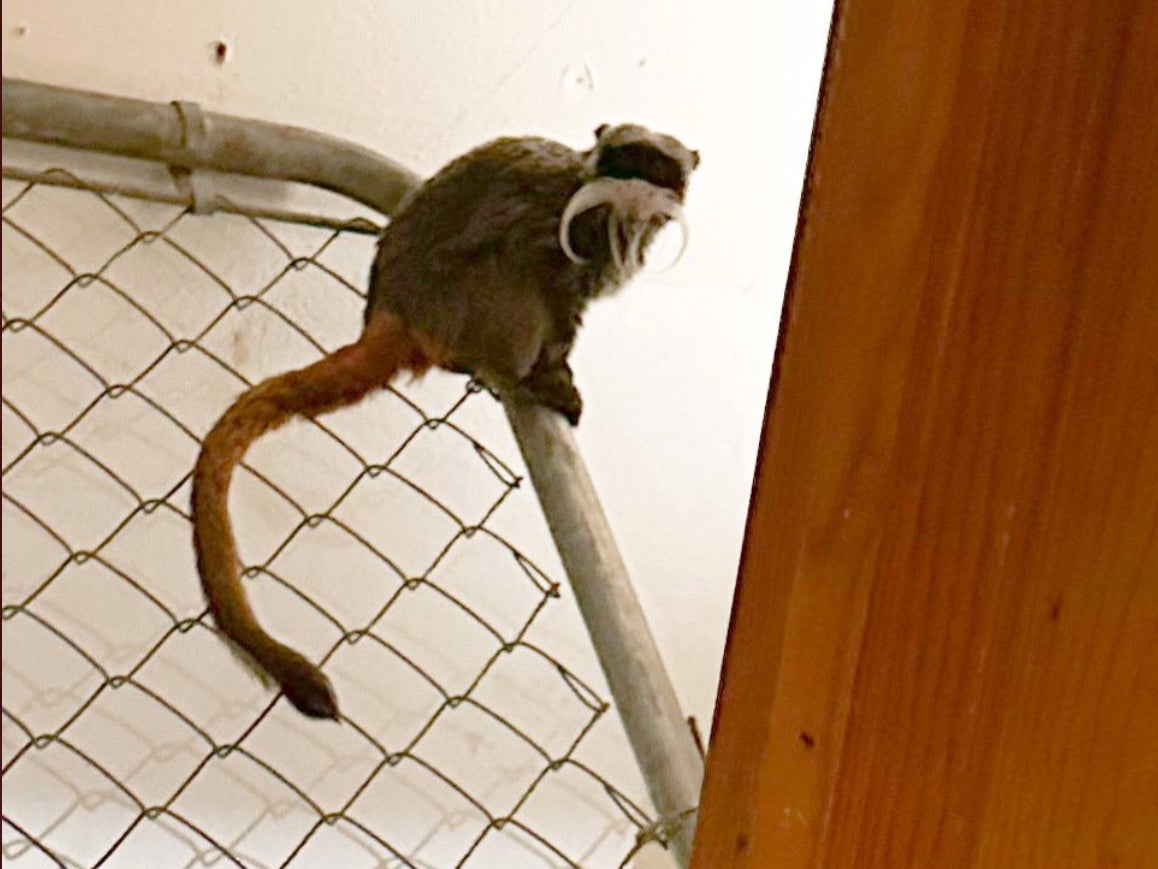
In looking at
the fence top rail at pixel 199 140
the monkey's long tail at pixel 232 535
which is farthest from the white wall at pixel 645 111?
the monkey's long tail at pixel 232 535

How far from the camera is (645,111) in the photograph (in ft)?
1.69

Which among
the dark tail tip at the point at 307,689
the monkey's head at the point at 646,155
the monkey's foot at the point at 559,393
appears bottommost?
the dark tail tip at the point at 307,689

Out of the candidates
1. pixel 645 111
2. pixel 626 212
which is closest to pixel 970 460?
pixel 645 111

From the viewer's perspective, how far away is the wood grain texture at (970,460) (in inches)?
12.3

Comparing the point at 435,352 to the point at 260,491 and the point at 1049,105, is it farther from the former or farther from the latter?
the point at 1049,105

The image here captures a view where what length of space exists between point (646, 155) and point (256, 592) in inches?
11.1

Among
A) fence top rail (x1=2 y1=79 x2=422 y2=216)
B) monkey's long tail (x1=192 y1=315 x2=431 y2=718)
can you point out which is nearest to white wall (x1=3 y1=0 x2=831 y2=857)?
fence top rail (x1=2 y1=79 x2=422 y2=216)

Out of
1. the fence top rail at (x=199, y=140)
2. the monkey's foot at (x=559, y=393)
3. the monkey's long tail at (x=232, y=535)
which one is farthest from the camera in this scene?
the monkey's foot at (x=559, y=393)

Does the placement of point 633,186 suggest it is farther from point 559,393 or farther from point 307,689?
point 307,689

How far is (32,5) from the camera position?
27 cm

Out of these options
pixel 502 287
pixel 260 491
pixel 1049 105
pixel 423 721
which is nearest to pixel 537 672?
pixel 423 721

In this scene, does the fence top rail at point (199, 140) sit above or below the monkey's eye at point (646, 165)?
below

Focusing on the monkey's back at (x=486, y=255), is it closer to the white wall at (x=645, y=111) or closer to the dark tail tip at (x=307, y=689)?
the white wall at (x=645, y=111)

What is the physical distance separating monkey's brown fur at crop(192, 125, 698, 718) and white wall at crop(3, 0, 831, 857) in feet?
0.12
